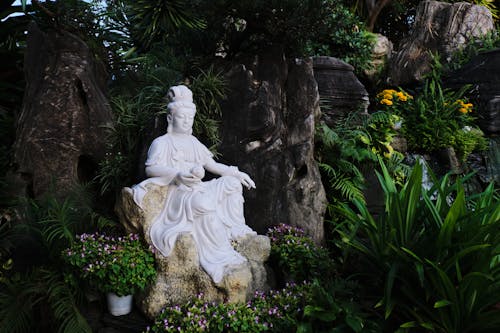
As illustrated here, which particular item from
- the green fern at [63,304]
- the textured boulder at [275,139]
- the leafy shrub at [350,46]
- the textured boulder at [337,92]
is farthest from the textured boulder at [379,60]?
the green fern at [63,304]

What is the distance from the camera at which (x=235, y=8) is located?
205 inches

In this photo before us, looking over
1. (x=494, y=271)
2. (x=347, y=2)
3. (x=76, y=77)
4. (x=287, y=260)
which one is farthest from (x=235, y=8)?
(x=347, y=2)

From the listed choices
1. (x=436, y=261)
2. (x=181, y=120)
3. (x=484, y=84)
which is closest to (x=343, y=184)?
(x=436, y=261)

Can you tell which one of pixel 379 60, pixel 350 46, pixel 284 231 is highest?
pixel 350 46

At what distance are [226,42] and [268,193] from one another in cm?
241

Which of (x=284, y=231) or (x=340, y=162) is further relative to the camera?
(x=340, y=162)

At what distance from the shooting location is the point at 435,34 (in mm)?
9406

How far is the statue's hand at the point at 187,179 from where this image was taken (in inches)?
141

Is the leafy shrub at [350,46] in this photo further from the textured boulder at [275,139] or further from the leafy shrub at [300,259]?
the leafy shrub at [300,259]

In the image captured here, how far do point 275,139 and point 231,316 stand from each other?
8.00ft

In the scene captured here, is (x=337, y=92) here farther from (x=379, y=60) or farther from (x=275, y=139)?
(x=379, y=60)

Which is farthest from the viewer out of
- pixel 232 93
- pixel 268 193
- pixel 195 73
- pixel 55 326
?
pixel 195 73

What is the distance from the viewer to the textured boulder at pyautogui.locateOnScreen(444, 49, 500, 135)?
23.9 ft

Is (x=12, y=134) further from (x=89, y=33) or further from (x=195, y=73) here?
(x=195, y=73)
